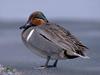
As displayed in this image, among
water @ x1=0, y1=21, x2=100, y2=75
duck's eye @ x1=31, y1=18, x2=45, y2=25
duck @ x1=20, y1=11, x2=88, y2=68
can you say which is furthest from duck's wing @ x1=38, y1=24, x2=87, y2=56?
water @ x1=0, y1=21, x2=100, y2=75

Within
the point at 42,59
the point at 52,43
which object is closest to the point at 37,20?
the point at 52,43

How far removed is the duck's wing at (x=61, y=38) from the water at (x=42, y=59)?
360 mm

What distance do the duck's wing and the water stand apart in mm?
360

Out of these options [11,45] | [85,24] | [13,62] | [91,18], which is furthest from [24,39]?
[91,18]

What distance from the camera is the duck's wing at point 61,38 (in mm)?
12484

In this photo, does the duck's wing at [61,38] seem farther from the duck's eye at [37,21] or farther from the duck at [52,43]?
the duck's eye at [37,21]

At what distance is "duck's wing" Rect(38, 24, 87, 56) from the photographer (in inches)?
492

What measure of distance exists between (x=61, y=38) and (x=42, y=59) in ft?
5.77

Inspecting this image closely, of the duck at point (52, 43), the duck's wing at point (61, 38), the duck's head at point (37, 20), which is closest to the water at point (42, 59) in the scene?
the duck at point (52, 43)

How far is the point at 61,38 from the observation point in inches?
496

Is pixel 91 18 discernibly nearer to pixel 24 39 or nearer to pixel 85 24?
pixel 85 24

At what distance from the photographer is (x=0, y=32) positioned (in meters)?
18.4

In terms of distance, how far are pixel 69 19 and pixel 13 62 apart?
25.4 feet

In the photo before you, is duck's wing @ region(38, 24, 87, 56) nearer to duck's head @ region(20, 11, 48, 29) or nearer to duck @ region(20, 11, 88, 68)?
duck @ region(20, 11, 88, 68)
